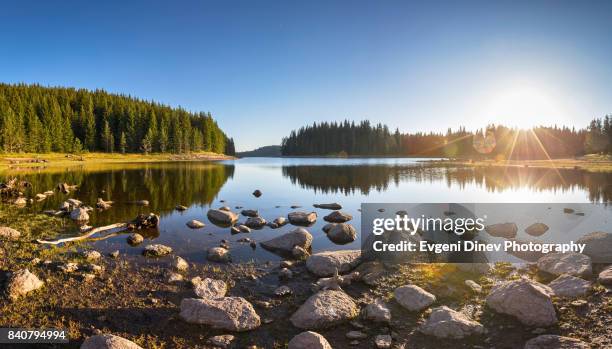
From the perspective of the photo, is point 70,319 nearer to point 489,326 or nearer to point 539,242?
point 489,326

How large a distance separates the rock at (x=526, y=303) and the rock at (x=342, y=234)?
29.0ft

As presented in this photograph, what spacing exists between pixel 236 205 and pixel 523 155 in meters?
178

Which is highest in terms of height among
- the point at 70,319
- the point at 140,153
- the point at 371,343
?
the point at 140,153

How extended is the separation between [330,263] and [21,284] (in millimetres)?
10009

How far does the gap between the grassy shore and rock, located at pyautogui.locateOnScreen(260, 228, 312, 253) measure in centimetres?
8425

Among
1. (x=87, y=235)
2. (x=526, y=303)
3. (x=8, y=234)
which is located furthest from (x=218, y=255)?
(x=526, y=303)

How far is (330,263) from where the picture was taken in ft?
42.2

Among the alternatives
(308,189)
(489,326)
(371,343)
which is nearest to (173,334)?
(371,343)

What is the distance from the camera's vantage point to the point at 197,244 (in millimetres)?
16469

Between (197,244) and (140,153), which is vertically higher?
(140,153)

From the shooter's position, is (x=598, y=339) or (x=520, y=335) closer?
(x=598, y=339)

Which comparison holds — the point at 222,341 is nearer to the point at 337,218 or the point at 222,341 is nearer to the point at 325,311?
the point at 325,311

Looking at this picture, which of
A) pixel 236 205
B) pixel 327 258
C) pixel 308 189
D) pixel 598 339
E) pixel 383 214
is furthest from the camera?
pixel 308 189

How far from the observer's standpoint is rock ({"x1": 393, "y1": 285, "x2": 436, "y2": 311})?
9625 millimetres
